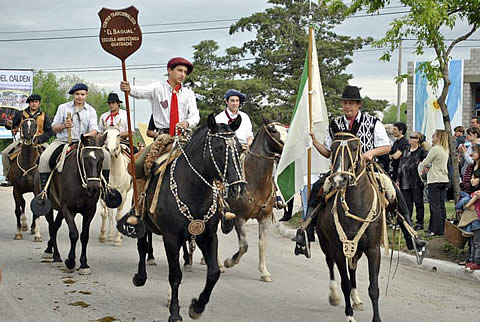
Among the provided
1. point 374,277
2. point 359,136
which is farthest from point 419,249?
point 359,136

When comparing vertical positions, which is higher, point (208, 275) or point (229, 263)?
point (208, 275)

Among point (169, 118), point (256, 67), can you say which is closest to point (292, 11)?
point (256, 67)

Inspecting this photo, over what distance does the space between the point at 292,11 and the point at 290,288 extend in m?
37.9

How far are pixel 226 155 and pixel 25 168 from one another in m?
8.13

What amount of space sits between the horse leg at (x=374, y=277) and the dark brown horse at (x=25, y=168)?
26.7 ft

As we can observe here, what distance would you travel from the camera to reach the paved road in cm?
767

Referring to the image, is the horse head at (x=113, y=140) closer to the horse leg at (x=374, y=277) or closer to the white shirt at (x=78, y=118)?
the white shirt at (x=78, y=118)

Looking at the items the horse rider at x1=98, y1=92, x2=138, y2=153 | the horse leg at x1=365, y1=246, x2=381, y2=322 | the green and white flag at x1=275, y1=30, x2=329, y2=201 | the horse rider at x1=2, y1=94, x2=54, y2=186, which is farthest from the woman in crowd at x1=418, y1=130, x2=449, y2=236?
the horse rider at x1=2, y1=94, x2=54, y2=186

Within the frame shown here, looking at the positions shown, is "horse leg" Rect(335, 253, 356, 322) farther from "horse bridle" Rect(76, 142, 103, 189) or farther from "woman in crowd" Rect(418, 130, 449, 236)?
"woman in crowd" Rect(418, 130, 449, 236)

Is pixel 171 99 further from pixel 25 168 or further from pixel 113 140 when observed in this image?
pixel 25 168

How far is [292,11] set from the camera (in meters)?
44.9

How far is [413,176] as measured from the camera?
1385 cm

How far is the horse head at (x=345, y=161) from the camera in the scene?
6.67 m

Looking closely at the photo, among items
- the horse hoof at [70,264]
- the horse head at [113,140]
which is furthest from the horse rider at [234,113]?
the horse hoof at [70,264]
